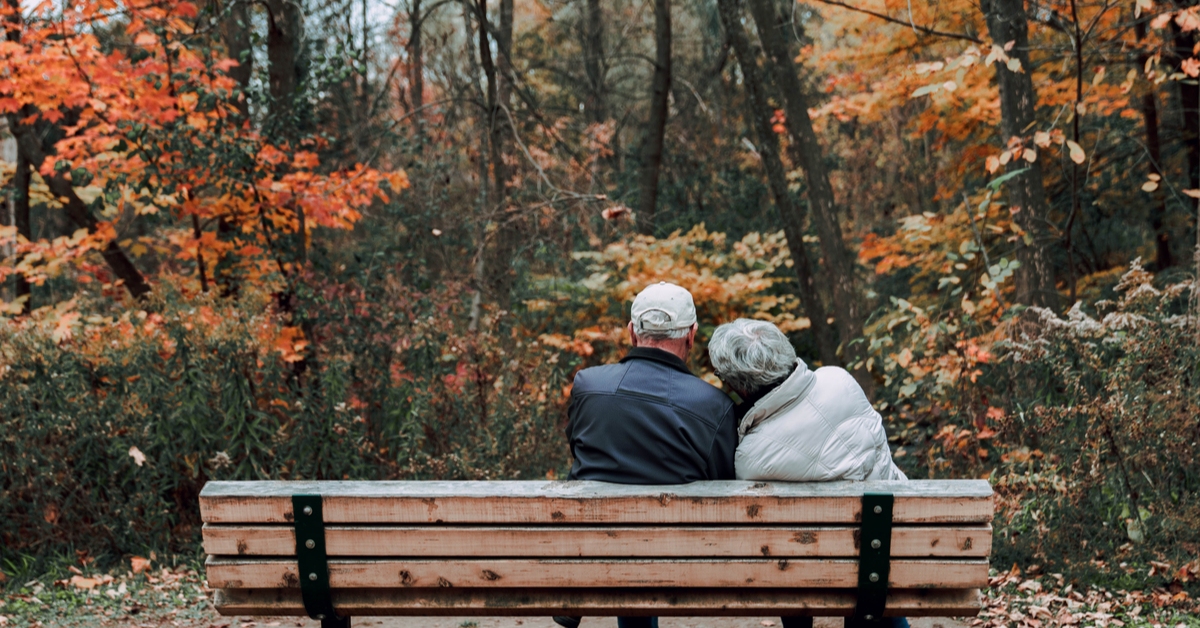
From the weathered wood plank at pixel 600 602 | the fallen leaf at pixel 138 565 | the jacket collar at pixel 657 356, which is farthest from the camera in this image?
the fallen leaf at pixel 138 565

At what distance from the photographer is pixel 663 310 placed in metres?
2.93

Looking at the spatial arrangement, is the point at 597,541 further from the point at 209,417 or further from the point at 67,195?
the point at 67,195

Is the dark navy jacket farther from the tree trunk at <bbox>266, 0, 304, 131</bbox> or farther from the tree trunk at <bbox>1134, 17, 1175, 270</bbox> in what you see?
the tree trunk at <bbox>1134, 17, 1175, 270</bbox>

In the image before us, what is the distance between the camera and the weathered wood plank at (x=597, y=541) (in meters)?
2.56

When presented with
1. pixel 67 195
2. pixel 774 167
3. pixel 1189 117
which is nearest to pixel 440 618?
pixel 774 167

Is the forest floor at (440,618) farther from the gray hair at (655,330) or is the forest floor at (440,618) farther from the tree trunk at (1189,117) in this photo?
the tree trunk at (1189,117)

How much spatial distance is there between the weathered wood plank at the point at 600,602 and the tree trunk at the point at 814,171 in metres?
5.98

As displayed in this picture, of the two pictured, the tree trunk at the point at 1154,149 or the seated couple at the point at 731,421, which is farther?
the tree trunk at the point at 1154,149

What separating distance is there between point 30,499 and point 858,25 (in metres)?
8.14

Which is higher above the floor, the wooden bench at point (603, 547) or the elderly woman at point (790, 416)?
the elderly woman at point (790, 416)

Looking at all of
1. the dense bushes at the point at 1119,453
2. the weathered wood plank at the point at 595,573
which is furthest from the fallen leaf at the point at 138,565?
the dense bushes at the point at 1119,453

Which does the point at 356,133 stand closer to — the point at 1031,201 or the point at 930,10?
the point at 930,10

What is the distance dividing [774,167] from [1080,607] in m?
5.68

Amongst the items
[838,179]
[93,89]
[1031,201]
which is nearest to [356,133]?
[93,89]
